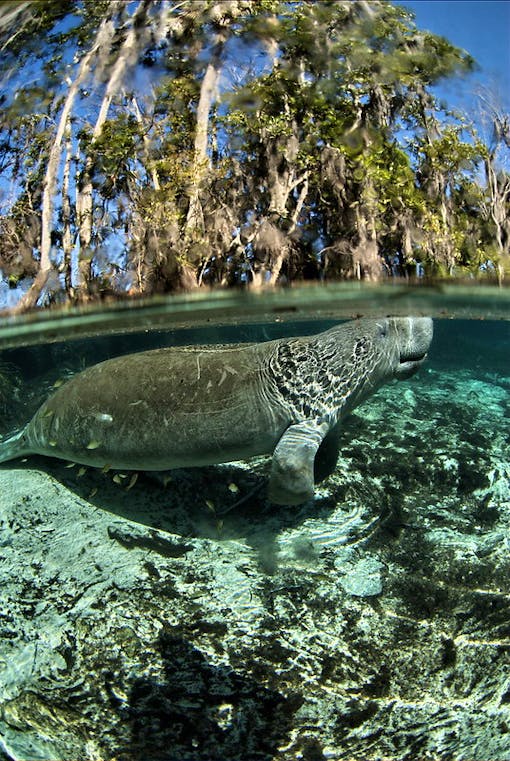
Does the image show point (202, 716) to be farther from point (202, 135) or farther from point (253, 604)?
point (202, 135)

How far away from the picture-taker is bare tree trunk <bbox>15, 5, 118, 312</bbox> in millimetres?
2762

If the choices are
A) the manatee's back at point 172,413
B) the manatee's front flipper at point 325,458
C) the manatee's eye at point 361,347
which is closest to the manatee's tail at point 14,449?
→ the manatee's back at point 172,413

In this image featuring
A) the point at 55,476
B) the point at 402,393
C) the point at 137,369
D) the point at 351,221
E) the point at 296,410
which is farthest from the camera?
the point at 402,393

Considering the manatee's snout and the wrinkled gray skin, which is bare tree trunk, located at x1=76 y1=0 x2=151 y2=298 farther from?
the manatee's snout

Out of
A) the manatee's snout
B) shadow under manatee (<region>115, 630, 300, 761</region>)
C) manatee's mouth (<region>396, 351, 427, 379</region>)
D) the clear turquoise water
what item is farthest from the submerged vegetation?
shadow under manatee (<region>115, 630, 300, 761</region>)

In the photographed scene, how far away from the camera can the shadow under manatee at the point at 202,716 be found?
3494 millimetres

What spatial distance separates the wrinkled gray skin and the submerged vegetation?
55.3 inches

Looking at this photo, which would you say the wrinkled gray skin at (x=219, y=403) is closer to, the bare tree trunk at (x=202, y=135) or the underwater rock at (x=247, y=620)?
the underwater rock at (x=247, y=620)

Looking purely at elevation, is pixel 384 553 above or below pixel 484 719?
above

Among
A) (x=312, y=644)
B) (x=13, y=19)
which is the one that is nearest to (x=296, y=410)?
(x=312, y=644)

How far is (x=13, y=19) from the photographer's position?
283 cm

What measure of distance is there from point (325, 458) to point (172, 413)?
1.58 meters

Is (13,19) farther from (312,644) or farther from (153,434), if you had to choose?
(312,644)

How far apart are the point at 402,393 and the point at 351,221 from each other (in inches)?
203
